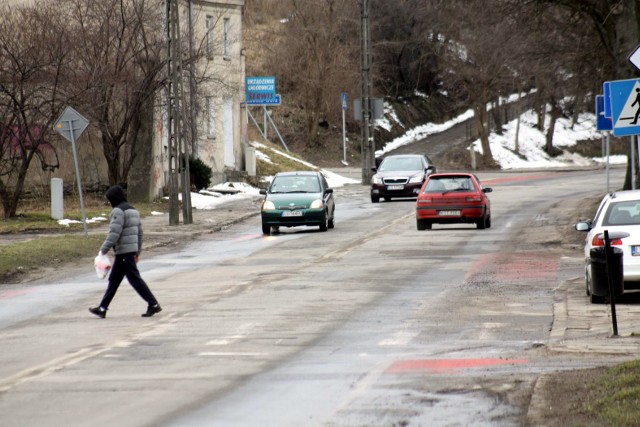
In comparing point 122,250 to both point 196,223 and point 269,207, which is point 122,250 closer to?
point 269,207

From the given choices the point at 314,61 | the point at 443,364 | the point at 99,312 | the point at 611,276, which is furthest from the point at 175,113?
the point at 314,61

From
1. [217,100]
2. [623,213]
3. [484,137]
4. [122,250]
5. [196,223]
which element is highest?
[217,100]

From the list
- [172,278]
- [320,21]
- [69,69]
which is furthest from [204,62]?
[172,278]

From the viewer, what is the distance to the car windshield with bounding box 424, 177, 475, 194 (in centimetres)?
3244

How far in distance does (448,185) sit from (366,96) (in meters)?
23.7

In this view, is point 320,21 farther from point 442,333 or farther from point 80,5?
point 442,333

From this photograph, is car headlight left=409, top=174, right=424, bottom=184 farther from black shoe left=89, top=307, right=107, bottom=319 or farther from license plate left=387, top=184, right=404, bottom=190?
black shoe left=89, top=307, right=107, bottom=319

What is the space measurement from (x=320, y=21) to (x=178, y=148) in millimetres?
A: 39365

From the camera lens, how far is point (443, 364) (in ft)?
38.8

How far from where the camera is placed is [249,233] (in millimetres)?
34094

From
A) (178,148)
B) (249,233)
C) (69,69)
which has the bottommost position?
(249,233)

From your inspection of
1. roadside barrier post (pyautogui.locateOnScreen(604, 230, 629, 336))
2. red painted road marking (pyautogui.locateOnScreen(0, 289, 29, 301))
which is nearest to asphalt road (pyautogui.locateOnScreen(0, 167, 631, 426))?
red painted road marking (pyautogui.locateOnScreen(0, 289, 29, 301))

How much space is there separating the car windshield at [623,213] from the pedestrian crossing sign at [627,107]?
98cm

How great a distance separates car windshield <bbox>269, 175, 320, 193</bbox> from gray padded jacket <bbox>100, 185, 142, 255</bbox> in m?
17.1
